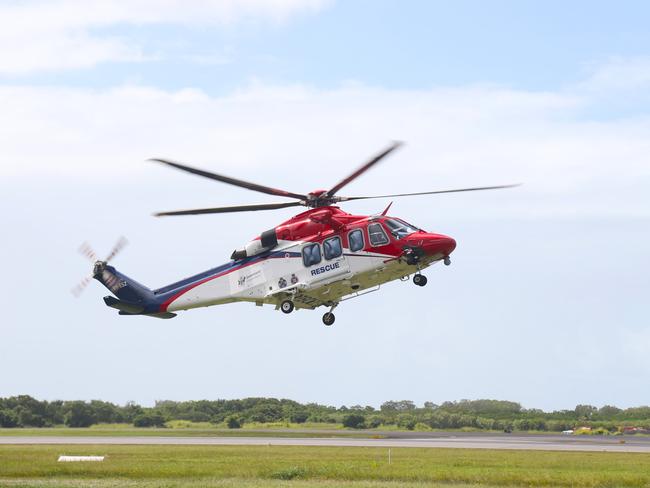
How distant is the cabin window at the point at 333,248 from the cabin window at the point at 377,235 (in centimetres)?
146

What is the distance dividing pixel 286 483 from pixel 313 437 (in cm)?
2913

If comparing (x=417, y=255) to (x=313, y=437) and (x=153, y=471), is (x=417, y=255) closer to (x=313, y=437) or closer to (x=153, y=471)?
(x=153, y=471)

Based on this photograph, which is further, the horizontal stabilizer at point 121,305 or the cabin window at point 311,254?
the horizontal stabilizer at point 121,305

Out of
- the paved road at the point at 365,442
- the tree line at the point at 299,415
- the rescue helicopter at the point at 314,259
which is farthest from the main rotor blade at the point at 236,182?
the tree line at the point at 299,415

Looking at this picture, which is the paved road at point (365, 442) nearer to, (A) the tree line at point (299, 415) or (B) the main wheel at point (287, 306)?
(B) the main wheel at point (287, 306)

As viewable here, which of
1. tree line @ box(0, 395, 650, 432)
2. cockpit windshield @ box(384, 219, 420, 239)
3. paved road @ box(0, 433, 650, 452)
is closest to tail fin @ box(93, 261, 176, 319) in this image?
cockpit windshield @ box(384, 219, 420, 239)

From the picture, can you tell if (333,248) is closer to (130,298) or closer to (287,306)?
(287,306)

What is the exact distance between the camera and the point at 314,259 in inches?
1614

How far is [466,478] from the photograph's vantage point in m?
37.2

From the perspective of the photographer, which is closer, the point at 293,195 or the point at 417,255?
the point at 417,255

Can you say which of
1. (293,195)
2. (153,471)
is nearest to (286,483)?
(153,471)

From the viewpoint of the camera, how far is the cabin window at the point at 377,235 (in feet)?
131

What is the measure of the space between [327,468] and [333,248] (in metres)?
9.47

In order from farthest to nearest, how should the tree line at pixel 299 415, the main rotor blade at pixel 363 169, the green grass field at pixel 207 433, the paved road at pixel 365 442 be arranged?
the tree line at pixel 299 415, the green grass field at pixel 207 433, the paved road at pixel 365 442, the main rotor blade at pixel 363 169
